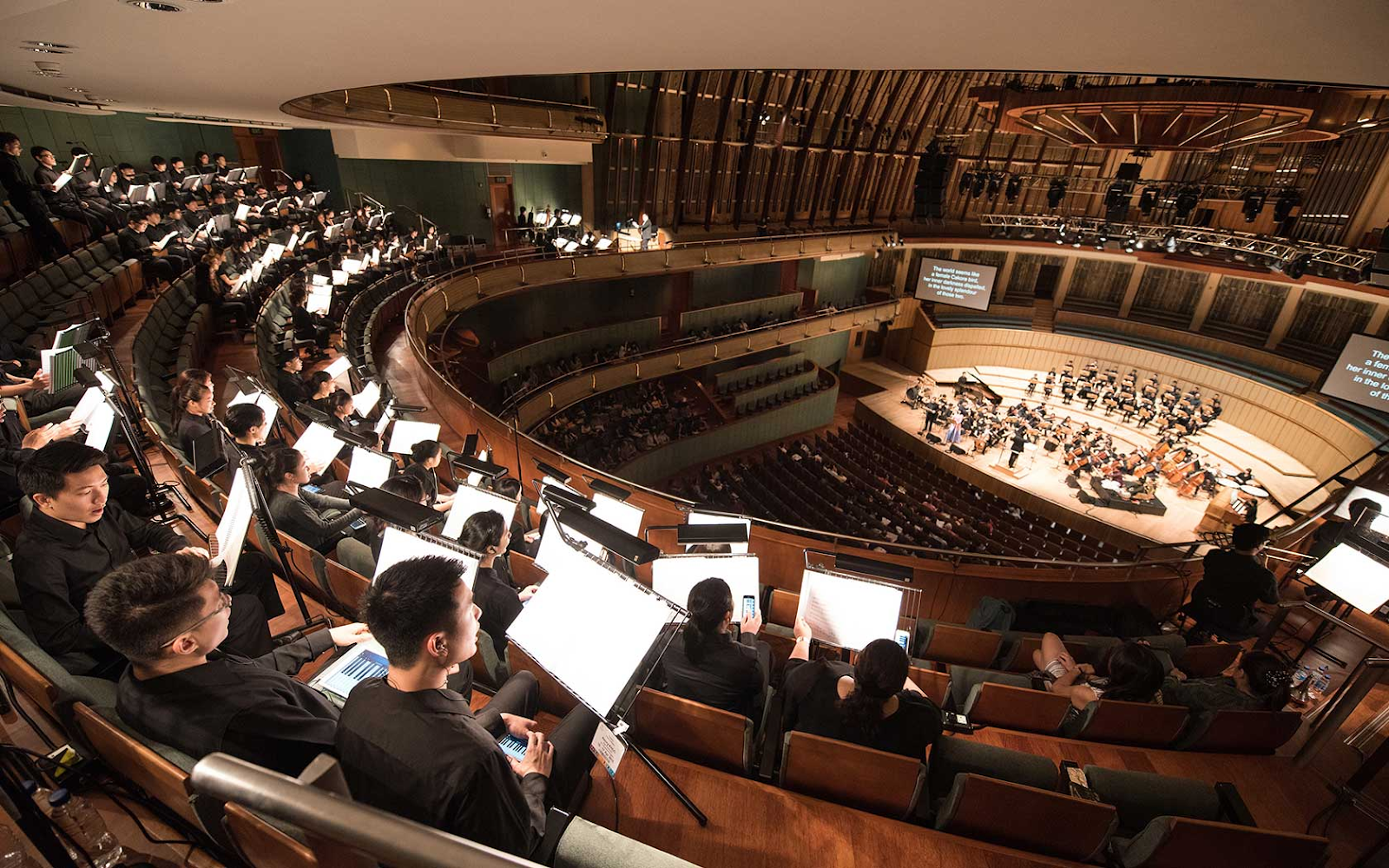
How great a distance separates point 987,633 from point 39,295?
10985 mm

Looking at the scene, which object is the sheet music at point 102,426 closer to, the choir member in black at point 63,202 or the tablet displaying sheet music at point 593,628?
the tablet displaying sheet music at point 593,628

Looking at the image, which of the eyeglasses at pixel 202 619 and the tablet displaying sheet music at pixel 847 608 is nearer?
the eyeglasses at pixel 202 619

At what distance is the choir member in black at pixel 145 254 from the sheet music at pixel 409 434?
7441mm

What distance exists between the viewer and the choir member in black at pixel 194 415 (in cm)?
450

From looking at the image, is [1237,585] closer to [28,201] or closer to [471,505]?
[471,505]

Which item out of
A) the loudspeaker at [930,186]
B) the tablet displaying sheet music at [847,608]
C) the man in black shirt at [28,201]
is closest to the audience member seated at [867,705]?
the tablet displaying sheet music at [847,608]

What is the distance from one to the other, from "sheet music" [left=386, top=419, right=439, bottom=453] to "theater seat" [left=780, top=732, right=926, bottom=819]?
13.6 ft

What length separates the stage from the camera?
13273 millimetres

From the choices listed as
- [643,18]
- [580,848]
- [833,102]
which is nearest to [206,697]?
[580,848]

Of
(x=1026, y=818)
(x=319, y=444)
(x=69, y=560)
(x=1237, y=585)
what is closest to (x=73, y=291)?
(x=319, y=444)

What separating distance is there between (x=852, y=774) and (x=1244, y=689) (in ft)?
10.3

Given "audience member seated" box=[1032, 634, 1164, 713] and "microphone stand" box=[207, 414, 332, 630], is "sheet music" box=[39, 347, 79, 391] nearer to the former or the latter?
"microphone stand" box=[207, 414, 332, 630]

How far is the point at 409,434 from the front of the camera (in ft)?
18.0

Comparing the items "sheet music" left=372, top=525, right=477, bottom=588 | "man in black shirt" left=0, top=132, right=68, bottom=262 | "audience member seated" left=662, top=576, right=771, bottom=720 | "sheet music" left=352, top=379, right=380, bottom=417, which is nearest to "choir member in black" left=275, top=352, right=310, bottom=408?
"sheet music" left=352, top=379, right=380, bottom=417
